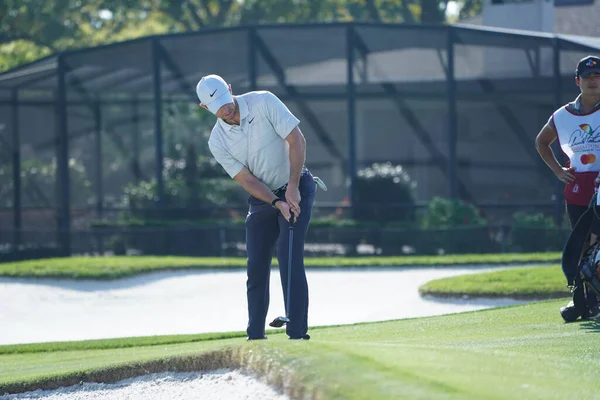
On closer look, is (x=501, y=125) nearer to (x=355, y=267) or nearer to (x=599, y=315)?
(x=355, y=267)

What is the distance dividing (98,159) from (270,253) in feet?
61.9

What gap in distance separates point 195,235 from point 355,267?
13.6ft

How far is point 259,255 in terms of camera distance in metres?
7.64

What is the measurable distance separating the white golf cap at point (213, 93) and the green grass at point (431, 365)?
1.60 m

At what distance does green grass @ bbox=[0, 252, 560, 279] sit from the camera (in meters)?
15.4

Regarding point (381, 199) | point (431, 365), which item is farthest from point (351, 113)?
point (431, 365)

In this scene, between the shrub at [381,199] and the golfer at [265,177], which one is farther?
the shrub at [381,199]

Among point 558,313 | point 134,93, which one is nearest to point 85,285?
point 558,313

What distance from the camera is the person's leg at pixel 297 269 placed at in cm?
736

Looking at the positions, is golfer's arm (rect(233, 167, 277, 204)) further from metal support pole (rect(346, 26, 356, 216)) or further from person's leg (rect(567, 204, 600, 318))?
metal support pole (rect(346, 26, 356, 216))

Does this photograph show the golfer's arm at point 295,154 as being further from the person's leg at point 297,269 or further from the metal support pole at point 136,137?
the metal support pole at point 136,137

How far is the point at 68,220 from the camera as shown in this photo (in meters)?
22.5

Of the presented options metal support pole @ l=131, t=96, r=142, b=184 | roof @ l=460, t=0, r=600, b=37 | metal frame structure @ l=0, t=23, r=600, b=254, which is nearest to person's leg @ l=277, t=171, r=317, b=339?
metal frame structure @ l=0, t=23, r=600, b=254

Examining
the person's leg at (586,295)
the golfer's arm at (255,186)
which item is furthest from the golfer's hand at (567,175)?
the golfer's arm at (255,186)
